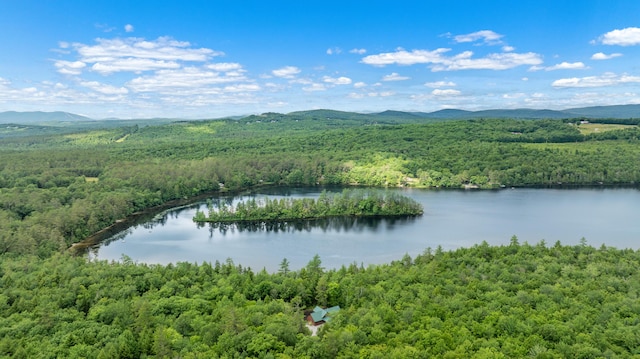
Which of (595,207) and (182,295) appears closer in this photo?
(182,295)

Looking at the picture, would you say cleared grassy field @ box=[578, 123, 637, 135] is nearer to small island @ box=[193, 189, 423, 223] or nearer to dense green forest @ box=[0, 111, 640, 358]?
small island @ box=[193, 189, 423, 223]

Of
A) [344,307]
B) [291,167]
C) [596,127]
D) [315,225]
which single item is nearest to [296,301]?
[344,307]

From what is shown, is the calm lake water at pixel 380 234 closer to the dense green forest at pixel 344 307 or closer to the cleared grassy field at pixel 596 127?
the dense green forest at pixel 344 307

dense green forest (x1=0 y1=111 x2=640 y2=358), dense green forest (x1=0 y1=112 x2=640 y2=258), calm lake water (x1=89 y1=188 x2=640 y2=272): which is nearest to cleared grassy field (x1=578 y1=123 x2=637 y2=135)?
dense green forest (x1=0 y1=112 x2=640 y2=258)

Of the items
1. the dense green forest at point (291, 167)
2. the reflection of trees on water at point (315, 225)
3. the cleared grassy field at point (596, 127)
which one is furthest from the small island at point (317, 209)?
the cleared grassy field at point (596, 127)

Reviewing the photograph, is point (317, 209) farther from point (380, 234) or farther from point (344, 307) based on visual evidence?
point (344, 307)

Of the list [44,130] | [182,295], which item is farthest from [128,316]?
[44,130]

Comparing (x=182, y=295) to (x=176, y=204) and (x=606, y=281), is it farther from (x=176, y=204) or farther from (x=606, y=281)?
(x=176, y=204)
